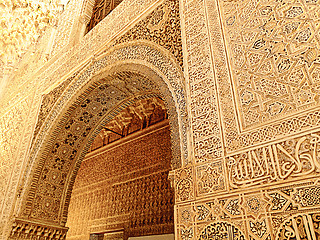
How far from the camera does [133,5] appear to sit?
10.7 feet

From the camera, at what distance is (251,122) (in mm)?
1554

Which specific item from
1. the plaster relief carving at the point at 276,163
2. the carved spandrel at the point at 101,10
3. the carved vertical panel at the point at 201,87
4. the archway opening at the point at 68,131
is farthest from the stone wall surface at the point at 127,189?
the plaster relief carving at the point at 276,163

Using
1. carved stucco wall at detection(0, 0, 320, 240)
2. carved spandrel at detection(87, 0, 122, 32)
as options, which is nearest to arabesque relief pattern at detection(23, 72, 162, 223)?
carved stucco wall at detection(0, 0, 320, 240)

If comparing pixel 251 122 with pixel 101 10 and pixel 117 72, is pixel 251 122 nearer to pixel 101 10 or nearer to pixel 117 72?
pixel 117 72

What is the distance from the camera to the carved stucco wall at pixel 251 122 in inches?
49.8

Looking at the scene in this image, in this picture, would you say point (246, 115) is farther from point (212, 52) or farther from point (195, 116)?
point (212, 52)

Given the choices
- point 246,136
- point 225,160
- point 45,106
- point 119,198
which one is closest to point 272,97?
point 246,136

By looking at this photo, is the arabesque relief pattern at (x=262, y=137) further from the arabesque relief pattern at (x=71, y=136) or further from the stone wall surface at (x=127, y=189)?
the stone wall surface at (x=127, y=189)

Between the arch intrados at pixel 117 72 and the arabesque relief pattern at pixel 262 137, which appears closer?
the arabesque relief pattern at pixel 262 137

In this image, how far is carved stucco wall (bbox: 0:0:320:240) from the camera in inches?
49.8

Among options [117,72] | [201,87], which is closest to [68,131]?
[117,72]

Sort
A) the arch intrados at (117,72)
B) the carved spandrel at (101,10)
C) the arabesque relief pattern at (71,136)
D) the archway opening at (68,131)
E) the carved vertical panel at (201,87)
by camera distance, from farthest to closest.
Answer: the carved spandrel at (101,10)
the arabesque relief pattern at (71,136)
the archway opening at (68,131)
the arch intrados at (117,72)
the carved vertical panel at (201,87)

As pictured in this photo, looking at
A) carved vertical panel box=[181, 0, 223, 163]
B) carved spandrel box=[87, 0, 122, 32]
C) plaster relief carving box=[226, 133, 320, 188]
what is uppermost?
carved spandrel box=[87, 0, 122, 32]

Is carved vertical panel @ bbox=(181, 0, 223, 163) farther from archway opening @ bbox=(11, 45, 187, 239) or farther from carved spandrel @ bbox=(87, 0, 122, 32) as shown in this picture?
carved spandrel @ bbox=(87, 0, 122, 32)
